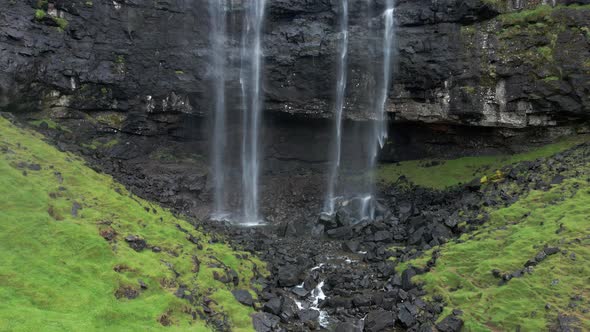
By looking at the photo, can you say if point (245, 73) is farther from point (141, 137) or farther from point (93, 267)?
point (93, 267)

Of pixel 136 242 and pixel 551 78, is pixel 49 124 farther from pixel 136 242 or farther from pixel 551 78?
pixel 551 78

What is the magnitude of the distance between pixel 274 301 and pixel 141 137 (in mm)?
28221

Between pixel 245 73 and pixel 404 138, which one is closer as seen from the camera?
pixel 245 73

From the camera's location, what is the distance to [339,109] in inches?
1658

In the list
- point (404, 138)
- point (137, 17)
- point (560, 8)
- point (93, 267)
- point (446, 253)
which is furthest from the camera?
point (404, 138)

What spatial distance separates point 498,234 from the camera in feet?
73.8

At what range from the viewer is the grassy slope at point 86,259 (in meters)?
13.1

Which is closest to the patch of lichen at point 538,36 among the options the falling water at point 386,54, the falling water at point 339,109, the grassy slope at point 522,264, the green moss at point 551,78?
the green moss at point 551,78

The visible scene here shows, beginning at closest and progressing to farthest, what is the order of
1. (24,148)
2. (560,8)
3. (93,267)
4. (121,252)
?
(93,267) < (121,252) < (24,148) < (560,8)

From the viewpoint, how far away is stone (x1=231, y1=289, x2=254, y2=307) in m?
17.8

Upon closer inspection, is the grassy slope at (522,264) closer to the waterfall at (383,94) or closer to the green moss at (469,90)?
the waterfall at (383,94)

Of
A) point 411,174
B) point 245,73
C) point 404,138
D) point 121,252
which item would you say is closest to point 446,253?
point 121,252

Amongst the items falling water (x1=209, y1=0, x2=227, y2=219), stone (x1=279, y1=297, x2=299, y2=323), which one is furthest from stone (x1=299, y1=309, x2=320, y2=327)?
falling water (x1=209, y1=0, x2=227, y2=219)

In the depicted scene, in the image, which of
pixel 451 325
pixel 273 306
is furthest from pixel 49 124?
pixel 451 325
